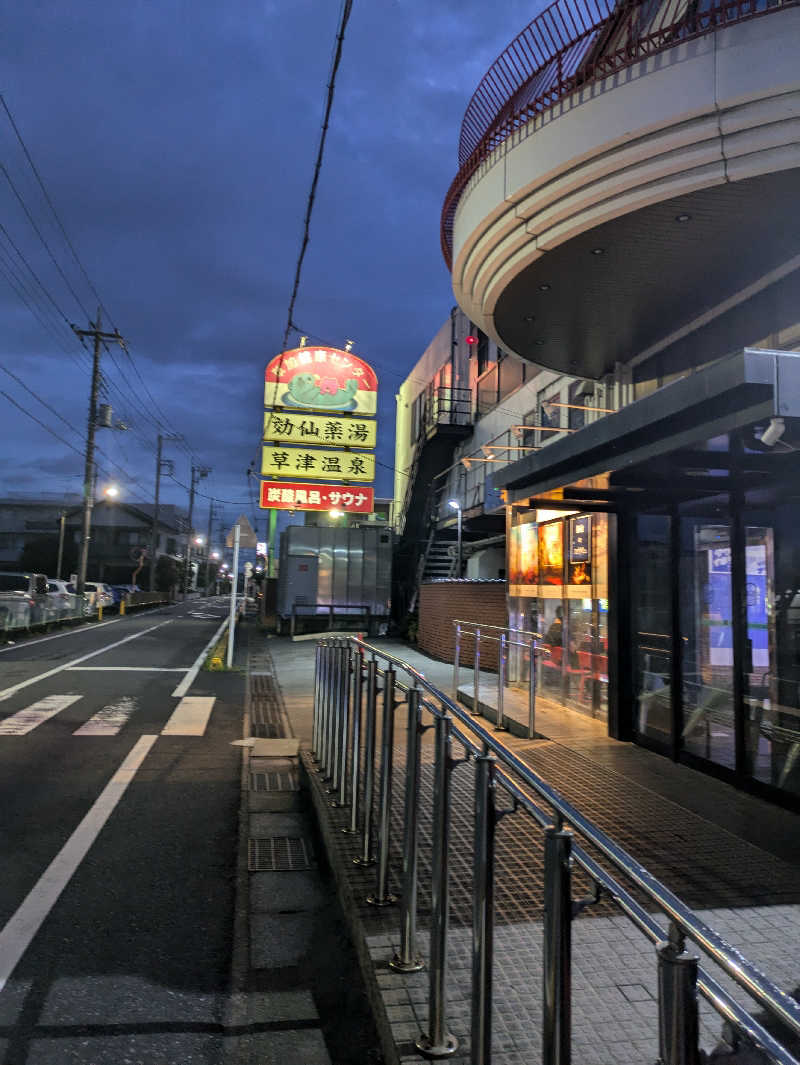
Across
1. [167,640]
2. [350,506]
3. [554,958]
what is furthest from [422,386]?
[554,958]

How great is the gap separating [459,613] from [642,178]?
11.1m

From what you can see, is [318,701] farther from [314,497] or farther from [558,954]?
[314,497]

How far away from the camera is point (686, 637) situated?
7.21m

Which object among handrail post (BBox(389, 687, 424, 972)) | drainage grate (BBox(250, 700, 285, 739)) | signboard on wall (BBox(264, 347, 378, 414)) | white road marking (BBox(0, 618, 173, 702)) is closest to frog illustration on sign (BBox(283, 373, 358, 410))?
signboard on wall (BBox(264, 347, 378, 414))

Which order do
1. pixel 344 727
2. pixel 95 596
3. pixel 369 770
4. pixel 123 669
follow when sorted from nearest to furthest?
pixel 369 770 → pixel 344 727 → pixel 123 669 → pixel 95 596

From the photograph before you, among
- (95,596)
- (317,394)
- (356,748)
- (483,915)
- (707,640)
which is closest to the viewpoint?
(483,915)

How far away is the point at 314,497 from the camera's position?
92.1 feet

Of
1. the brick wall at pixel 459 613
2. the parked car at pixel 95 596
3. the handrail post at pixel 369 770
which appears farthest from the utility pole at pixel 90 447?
the handrail post at pixel 369 770

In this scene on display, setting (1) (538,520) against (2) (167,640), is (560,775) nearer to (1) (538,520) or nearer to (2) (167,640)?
(1) (538,520)

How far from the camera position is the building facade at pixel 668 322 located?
571cm

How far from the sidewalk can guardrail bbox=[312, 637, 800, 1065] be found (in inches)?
5.8

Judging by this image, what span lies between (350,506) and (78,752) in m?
20.8

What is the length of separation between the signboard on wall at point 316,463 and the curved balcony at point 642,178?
18137 mm

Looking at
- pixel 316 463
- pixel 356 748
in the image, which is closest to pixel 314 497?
pixel 316 463
